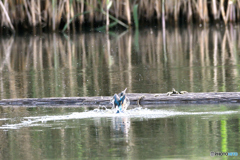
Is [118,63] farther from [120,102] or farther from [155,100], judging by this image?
[120,102]

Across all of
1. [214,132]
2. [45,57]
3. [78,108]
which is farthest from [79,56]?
[214,132]

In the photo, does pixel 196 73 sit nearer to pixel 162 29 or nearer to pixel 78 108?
pixel 78 108

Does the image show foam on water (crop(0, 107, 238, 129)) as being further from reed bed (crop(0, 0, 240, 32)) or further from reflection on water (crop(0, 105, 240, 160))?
reed bed (crop(0, 0, 240, 32))

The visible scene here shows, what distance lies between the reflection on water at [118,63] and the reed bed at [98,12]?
2.62ft

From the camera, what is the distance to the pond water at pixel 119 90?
4.93 m

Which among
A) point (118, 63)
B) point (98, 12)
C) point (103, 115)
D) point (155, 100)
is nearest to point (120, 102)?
point (103, 115)

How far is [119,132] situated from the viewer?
5.50 metres

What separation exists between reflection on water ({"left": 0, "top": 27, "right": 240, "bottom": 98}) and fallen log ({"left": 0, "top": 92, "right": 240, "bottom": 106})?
835 millimetres

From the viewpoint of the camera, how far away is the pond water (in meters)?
4.93

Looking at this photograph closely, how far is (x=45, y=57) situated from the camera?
13633 mm

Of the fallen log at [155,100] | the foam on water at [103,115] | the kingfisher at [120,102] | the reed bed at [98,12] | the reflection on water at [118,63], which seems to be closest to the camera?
the foam on water at [103,115]

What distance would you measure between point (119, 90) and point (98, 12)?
512 inches

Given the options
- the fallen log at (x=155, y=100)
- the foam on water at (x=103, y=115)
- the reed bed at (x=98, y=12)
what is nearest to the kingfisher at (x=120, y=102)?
the foam on water at (x=103, y=115)

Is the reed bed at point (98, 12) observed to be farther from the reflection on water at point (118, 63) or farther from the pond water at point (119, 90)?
the pond water at point (119, 90)
